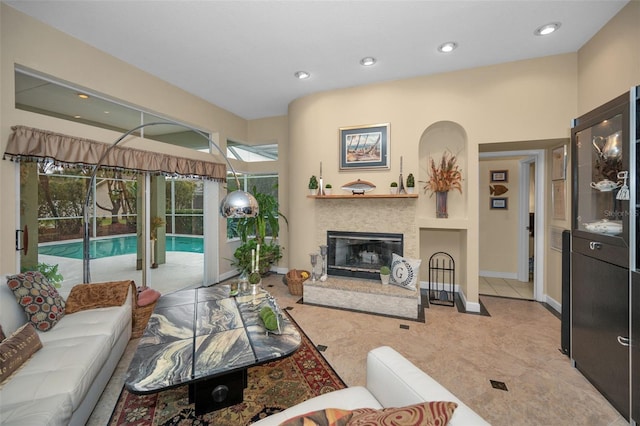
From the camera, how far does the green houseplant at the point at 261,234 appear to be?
466 cm

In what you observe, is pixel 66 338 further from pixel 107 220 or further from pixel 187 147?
pixel 187 147

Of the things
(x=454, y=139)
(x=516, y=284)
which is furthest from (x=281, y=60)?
(x=516, y=284)

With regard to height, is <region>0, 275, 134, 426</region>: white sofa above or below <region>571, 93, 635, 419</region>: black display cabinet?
below

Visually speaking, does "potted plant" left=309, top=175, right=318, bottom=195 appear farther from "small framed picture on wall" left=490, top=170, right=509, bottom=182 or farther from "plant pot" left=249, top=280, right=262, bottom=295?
"small framed picture on wall" left=490, top=170, right=509, bottom=182

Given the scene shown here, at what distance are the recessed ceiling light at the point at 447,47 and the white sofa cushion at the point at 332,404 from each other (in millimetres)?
3372

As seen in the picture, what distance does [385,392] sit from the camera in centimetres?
128

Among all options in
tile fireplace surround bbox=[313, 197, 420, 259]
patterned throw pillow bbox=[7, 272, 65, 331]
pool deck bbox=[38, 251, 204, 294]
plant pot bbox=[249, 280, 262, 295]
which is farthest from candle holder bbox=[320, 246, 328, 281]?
patterned throw pillow bbox=[7, 272, 65, 331]

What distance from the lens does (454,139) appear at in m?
3.76

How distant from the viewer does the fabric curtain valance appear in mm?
2324

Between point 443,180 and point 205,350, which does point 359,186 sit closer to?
point 443,180

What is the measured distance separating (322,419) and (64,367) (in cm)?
171

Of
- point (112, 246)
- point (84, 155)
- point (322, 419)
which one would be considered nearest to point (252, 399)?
point (322, 419)

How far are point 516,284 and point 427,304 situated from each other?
2.06 m

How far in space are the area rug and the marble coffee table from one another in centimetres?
11
